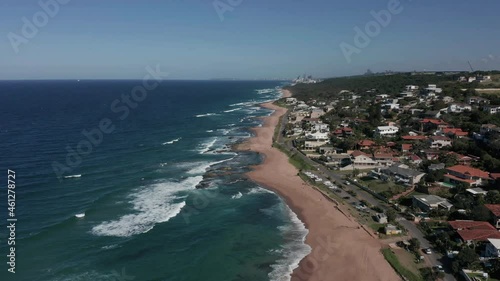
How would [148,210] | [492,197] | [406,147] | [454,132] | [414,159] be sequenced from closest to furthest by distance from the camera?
[492,197] → [148,210] → [414,159] → [406,147] → [454,132]

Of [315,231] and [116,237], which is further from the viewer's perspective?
[315,231]

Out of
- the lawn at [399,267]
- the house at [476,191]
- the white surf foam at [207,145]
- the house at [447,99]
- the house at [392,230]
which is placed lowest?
the lawn at [399,267]

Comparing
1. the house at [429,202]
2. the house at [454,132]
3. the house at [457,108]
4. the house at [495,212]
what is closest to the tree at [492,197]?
the house at [495,212]

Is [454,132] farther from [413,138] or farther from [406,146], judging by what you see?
[406,146]

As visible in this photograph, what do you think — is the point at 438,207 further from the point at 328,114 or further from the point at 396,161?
the point at 328,114

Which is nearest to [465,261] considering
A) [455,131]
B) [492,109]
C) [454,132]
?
[454,132]

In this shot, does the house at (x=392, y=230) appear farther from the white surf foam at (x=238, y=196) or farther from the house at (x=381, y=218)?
the white surf foam at (x=238, y=196)

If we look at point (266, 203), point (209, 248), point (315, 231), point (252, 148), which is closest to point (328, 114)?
point (252, 148)
